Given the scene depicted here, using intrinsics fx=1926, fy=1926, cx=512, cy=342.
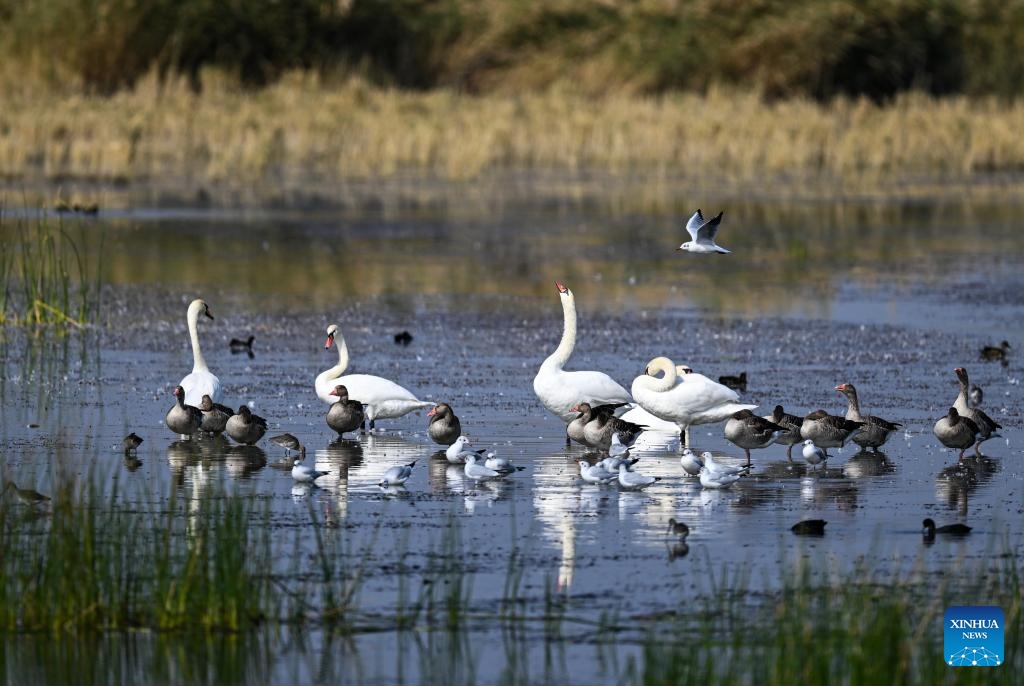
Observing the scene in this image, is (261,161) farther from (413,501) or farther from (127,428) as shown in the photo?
(413,501)

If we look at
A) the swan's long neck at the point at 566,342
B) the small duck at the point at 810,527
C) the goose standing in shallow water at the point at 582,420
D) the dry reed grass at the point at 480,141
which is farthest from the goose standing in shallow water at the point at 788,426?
the dry reed grass at the point at 480,141

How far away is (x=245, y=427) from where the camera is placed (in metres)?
11.5

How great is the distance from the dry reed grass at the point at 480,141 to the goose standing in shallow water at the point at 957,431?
21.9 metres

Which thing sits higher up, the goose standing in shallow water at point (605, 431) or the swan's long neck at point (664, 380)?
the swan's long neck at point (664, 380)

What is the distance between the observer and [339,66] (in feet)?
146

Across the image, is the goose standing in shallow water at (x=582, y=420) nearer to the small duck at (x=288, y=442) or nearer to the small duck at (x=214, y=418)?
the small duck at (x=288, y=442)

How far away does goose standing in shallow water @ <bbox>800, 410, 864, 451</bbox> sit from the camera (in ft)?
37.3

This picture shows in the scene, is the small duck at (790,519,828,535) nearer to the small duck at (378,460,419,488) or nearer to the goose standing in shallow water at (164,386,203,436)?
the small duck at (378,460,419,488)

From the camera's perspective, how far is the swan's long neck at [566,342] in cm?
1278

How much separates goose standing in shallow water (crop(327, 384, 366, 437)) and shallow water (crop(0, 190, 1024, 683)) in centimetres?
13

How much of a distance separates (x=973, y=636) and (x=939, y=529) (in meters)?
2.20

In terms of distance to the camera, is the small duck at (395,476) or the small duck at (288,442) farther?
the small duck at (288,442)


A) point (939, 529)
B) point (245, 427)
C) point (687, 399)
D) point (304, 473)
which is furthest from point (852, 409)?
point (245, 427)

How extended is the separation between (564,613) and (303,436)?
4.74 metres
